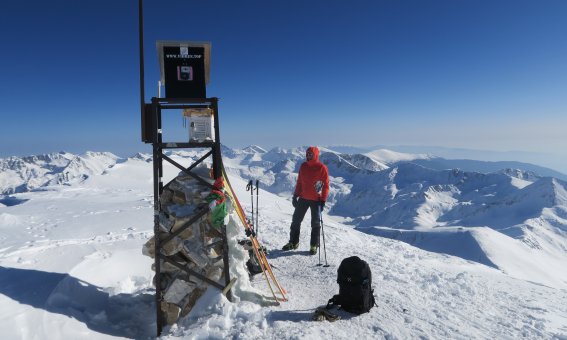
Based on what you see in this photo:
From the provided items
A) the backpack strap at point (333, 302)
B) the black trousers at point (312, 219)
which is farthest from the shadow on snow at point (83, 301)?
the black trousers at point (312, 219)

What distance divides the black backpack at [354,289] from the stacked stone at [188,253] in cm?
246

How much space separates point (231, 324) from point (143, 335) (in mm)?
2141

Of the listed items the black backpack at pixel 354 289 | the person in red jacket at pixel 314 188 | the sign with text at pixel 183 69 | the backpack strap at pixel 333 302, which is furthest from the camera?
the person in red jacket at pixel 314 188

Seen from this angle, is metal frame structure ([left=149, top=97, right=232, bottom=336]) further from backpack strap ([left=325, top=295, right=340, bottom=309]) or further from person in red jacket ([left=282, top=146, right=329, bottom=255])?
person in red jacket ([left=282, top=146, right=329, bottom=255])

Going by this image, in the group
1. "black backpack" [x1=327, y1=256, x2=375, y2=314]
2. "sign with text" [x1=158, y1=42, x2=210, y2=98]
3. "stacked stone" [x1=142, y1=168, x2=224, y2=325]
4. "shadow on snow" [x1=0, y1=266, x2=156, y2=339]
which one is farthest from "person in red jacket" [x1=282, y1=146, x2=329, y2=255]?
"shadow on snow" [x1=0, y1=266, x2=156, y2=339]

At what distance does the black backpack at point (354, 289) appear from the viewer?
6.71 metres

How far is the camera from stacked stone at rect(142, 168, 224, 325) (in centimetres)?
715

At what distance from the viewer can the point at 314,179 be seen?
34.8ft

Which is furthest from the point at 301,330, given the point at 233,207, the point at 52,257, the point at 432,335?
the point at 52,257

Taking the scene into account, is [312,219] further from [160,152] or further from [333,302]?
[160,152]

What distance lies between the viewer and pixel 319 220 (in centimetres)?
1055

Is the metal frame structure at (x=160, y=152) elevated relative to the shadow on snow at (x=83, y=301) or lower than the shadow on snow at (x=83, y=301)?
elevated

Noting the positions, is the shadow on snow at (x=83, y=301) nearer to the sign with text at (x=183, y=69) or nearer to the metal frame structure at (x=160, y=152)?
the metal frame structure at (x=160, y=152)

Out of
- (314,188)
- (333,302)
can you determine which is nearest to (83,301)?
(333,302)
